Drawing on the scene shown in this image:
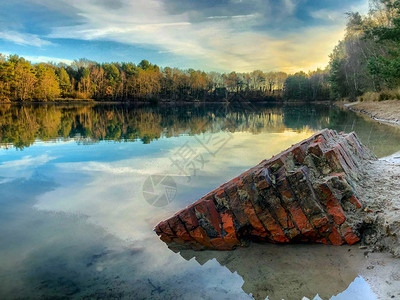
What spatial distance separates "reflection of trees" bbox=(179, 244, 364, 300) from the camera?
4.44 meters

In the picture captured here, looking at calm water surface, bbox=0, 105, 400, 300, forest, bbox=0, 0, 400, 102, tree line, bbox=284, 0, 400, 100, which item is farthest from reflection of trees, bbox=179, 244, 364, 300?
forest, bbox=0, 0, 400, 102

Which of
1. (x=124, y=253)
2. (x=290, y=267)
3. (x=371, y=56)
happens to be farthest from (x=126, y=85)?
(x=290, y=267)

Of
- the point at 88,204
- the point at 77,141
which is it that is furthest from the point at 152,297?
the point at 77,141

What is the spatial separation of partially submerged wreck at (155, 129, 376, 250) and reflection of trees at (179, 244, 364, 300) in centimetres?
24

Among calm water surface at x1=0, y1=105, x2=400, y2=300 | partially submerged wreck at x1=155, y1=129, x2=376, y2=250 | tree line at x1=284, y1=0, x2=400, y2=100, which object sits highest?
tree line at x1=284, y1=0, x2=400, y2=100

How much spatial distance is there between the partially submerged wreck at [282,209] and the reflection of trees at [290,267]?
239mm

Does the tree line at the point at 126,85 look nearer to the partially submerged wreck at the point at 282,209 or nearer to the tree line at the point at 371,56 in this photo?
the tree line at the point at 371,56

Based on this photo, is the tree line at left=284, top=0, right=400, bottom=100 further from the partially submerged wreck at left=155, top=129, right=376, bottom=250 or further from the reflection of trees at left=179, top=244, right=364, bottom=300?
the reflection of trees at left=179, top=244, right=364, bottom=300

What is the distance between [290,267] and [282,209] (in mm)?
1119

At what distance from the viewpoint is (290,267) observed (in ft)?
16.4

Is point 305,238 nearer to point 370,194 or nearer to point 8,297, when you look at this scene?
point 370,194

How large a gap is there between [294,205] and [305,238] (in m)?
0.68

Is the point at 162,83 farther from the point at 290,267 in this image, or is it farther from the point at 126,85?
the point at 290,267

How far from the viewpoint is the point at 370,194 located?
6180 mm
